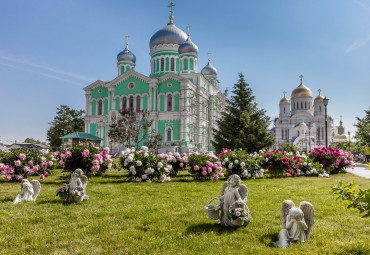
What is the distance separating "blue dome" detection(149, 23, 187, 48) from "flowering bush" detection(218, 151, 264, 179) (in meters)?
30.2

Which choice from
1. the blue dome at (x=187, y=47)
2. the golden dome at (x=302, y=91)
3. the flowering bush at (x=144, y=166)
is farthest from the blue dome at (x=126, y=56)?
the golden dome at (x=302, y=91)

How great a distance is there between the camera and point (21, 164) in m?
9.43

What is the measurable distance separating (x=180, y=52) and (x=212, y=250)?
3550cm

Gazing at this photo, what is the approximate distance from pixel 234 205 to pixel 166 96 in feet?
101

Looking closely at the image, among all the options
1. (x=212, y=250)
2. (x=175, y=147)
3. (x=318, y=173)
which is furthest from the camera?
(x=175, y=147)

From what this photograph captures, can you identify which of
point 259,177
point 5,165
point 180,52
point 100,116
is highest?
point 180,52

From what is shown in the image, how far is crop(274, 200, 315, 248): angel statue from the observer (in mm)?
3686

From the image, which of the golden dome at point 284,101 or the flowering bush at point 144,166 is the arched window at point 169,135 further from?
the golden dome at point 284,101

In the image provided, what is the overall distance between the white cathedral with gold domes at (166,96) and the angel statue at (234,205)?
26.4m

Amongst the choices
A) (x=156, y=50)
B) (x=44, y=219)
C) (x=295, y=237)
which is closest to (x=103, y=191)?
(x=44, y=219)

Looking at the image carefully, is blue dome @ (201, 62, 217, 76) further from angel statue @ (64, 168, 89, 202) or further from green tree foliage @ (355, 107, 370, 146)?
angel statue @ (64, 168, 89, 202)

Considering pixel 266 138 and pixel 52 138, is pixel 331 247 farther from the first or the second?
pixel 52 138

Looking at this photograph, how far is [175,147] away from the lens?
3158 centimetres

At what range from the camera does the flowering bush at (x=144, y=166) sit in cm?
950
